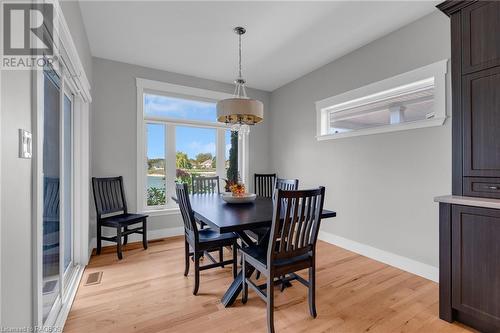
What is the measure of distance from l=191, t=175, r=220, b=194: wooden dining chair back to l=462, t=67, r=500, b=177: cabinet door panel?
2.82 meters

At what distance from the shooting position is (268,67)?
151 inches

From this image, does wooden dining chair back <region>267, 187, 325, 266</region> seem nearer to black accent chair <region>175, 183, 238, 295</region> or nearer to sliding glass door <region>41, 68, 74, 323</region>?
black accent chair <region>175, 183, 238, 295</region>

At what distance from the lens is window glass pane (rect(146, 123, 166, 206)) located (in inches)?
154

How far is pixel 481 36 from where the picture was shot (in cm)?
179

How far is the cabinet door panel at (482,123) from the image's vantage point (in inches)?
67.2

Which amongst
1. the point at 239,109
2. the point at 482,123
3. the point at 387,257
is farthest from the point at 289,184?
the point at 482,123

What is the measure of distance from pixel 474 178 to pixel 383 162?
3.83ft

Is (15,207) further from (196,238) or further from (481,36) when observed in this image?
(481,36)

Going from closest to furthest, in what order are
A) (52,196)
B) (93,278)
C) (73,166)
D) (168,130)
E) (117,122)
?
(52,196), (93,278), (73,166), (117,122), (168,130)

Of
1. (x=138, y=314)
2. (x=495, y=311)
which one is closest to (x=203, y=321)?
(x=138, y=314)

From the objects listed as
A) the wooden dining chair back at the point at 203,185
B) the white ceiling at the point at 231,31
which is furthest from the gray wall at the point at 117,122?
the wooden dining chair back at the point at 203,185

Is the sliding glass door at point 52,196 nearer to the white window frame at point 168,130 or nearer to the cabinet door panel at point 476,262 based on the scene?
the white window frame at point 168,130

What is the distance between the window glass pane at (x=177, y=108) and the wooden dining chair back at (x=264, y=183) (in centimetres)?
141

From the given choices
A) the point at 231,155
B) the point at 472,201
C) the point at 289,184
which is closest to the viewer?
the point at 472,201
